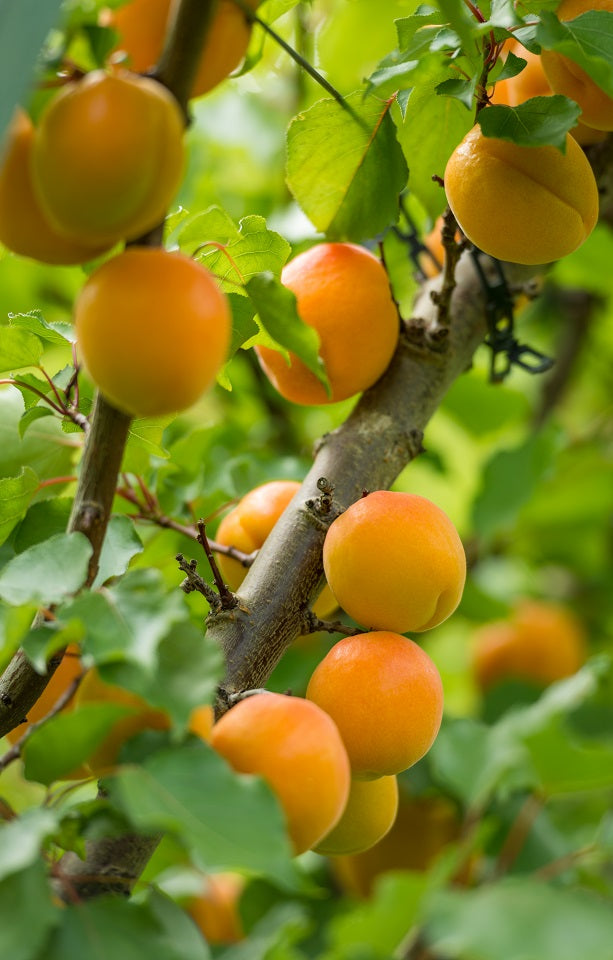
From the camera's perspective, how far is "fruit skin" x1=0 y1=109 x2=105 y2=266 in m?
0.52

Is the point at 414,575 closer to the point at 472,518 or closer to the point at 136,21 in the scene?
the point at 136,21

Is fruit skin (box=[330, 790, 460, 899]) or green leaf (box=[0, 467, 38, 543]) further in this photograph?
fruit skin (box=[330, 790, 460, 899])

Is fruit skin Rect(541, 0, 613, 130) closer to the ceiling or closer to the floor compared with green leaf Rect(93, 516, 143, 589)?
closer to the ceiling

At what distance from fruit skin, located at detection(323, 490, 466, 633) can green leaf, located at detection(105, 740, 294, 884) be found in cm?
21

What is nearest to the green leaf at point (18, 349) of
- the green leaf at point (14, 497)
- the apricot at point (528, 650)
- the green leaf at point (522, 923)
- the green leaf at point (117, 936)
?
the green leaf at point (14, 497)

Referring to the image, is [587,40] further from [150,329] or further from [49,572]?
[49,572]

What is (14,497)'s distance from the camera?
2.47ft

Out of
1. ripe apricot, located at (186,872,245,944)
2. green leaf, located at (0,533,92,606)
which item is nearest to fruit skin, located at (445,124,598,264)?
green leaf, located at (0,533,92,606)

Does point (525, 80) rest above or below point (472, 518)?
above

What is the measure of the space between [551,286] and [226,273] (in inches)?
62.3

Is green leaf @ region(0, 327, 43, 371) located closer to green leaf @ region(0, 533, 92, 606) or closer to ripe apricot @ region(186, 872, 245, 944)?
green leaf @ region(0, 533, 92, 606)

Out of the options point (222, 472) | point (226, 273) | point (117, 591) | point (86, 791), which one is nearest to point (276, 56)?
point (222, 472)

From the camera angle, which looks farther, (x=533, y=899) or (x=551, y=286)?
(x=551, y=286)

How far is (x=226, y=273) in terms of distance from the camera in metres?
0.76
